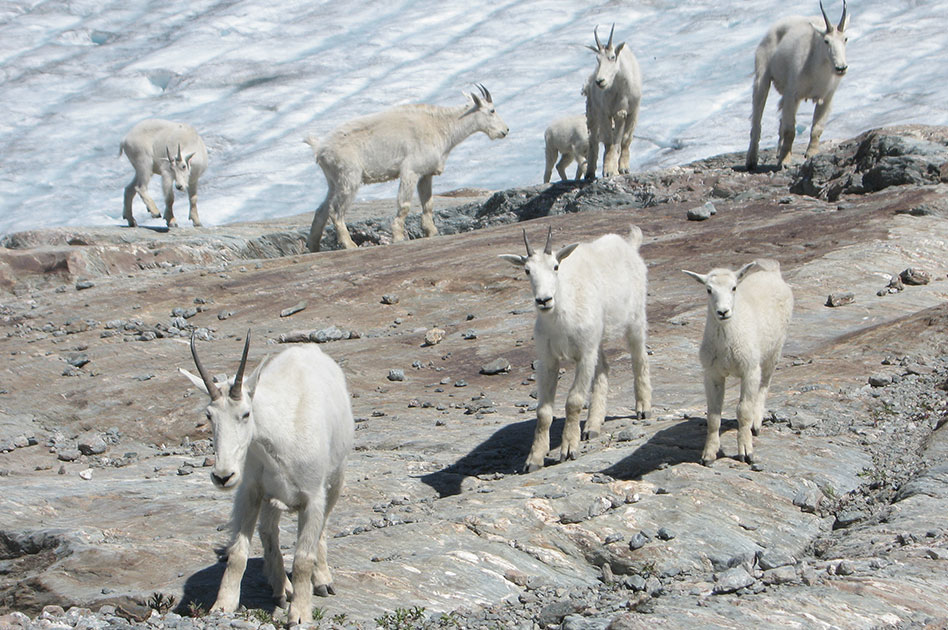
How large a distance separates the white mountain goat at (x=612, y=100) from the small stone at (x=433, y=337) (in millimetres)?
6839

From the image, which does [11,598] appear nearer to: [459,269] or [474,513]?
[474,513]

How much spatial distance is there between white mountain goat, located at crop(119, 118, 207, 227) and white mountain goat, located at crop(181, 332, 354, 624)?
1591cm

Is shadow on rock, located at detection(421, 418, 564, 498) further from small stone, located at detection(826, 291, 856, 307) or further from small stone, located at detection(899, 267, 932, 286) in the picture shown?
small stone, located at detection(899, 267, 932, 286)

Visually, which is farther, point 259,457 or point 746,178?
point 746,178

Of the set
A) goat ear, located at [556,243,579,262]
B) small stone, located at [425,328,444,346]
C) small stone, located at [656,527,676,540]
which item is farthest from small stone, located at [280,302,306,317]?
small stone, located at [656,527,676,540]

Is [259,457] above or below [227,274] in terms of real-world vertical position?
above

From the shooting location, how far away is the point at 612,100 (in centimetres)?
1877

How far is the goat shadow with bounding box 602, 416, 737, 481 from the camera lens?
7.77m

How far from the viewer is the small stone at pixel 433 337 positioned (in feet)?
41.7

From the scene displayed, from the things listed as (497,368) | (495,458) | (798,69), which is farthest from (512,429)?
(798,69)

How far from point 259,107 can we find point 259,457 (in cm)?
3939

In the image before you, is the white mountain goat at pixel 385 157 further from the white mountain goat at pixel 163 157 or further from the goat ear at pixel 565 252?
the goat ear at pixel 565 252

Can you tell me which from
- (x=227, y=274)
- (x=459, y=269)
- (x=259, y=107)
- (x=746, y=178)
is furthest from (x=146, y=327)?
(x=259, y=107)

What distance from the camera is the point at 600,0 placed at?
49.3m
